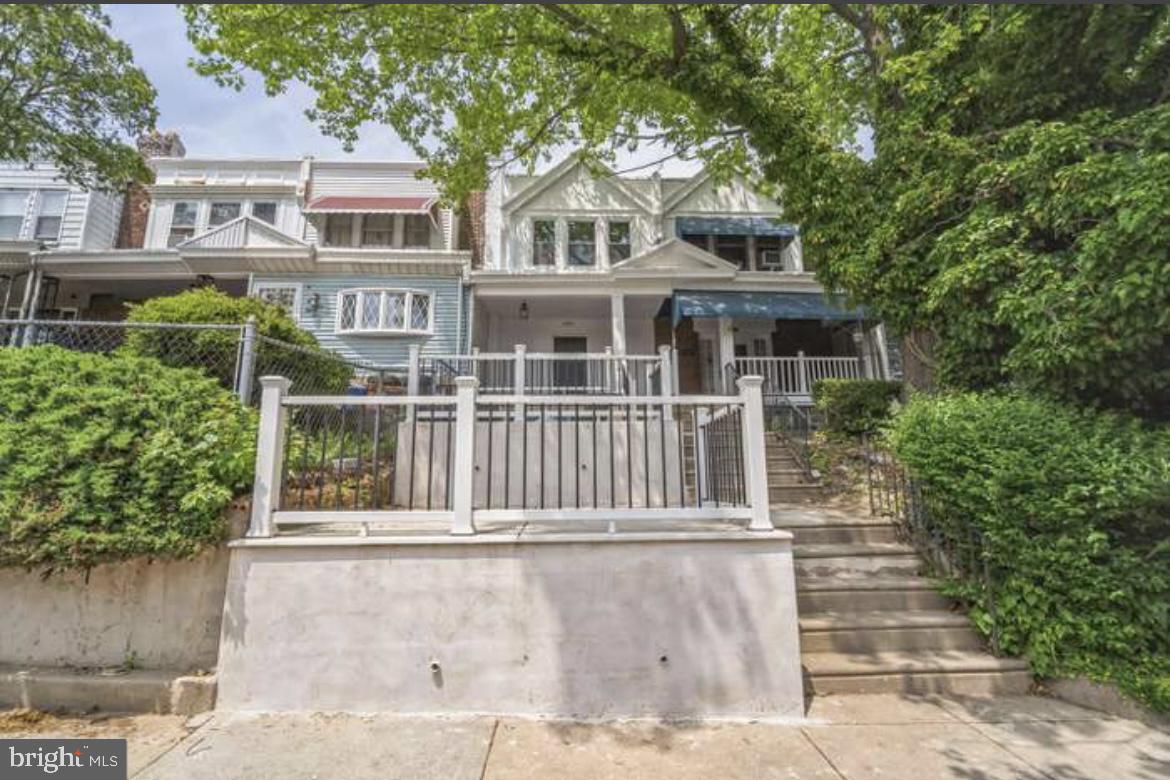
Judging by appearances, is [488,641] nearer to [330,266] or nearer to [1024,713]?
[1024,713]

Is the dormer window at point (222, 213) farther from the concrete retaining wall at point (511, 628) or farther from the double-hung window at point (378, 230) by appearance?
the concrete retaining wall at point (511, 628)

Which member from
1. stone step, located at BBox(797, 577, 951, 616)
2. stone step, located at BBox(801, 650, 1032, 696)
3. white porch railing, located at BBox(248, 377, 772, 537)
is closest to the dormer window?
white porch railing, located at BBox(248, 377, 772, 537)

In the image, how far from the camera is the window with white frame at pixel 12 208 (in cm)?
1391

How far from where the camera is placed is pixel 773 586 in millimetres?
3668

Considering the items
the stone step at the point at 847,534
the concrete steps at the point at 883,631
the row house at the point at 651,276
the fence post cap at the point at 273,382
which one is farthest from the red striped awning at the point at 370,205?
the concrete steps at the point at 883,631

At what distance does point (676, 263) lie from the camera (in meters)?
12.1

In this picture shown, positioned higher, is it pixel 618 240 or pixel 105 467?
pixel 618 240

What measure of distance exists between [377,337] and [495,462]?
284 inches

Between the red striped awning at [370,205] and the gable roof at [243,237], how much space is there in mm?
1329

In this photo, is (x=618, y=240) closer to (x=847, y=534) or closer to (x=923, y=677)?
(x=847, y=534)

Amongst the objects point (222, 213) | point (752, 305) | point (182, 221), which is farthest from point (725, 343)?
point (182, 221)

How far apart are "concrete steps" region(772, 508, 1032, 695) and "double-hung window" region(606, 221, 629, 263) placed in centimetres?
992

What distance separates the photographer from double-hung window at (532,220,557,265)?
13471 mm

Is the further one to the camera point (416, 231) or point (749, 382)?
point (416, 231)
